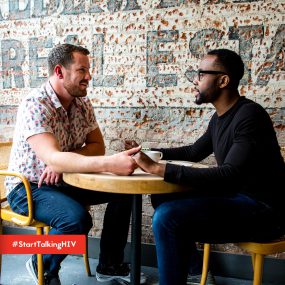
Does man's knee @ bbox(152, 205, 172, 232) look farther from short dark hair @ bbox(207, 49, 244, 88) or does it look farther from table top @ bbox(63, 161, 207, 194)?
short dark hair @ bbox(207, 49, 244, 88)

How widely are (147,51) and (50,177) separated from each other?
1229mm

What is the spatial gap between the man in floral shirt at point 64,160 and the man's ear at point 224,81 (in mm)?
683

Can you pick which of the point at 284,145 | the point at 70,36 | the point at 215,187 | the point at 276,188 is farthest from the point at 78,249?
the point at 70,36

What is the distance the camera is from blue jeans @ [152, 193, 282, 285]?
1922 millimetres

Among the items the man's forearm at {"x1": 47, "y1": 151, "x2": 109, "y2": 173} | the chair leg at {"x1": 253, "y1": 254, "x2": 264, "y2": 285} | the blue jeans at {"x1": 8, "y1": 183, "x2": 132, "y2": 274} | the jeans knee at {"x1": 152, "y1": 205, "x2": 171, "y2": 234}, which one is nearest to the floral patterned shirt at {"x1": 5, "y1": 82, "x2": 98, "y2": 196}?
the blue jeans at {"x1": 8, "y1": 183, "x2": 132, "y2": 274}

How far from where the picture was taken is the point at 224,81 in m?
2.27

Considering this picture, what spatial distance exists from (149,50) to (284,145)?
1.13 meters

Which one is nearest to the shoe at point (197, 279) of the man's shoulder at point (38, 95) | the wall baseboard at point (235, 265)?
the wall baseboard at point (235, 265)

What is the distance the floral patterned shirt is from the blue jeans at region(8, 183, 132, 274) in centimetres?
10

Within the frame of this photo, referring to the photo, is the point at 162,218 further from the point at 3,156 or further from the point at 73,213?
the point at 3,156

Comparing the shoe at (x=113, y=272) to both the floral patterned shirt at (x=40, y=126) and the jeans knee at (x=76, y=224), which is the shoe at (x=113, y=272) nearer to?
the jeans knee at (x=76, y=224)

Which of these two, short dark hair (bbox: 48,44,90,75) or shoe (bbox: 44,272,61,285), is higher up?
short dark hair (bbox: 48,44,90,75)

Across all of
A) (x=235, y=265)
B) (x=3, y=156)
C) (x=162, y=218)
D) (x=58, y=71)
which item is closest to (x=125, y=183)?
(x=162, y=218)

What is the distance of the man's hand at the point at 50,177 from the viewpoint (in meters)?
2.29
